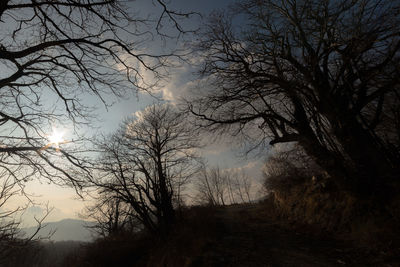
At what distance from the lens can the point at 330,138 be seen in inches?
215

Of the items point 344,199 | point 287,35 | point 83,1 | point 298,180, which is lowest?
point 344,199

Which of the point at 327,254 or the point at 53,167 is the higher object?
the point at 53,167

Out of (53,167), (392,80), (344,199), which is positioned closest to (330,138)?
(392,80)

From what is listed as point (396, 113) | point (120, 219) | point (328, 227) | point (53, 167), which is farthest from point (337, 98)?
point (120, 219)

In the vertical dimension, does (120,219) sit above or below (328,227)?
above

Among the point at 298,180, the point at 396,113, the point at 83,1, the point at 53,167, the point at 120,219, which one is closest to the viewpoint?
the point at 83,1

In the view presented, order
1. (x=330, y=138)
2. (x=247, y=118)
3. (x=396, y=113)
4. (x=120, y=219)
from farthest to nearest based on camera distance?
(x=120, y=219)
(x=247, y=118)
(x=396, y=113)
(x=330, y=138)

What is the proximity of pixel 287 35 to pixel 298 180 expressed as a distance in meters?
8.34

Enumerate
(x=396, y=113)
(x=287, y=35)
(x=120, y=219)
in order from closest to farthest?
(x=396, y=113) < (x=287, y=35) < (x=120, y=219)

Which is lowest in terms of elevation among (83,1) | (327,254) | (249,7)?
(327,254)

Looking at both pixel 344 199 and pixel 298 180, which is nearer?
pixel 344 199

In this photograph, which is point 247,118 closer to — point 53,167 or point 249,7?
point 249,7

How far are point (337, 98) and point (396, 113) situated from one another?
2174 millimetres

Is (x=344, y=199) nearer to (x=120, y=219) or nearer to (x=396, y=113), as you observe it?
(x=396, y=113)
